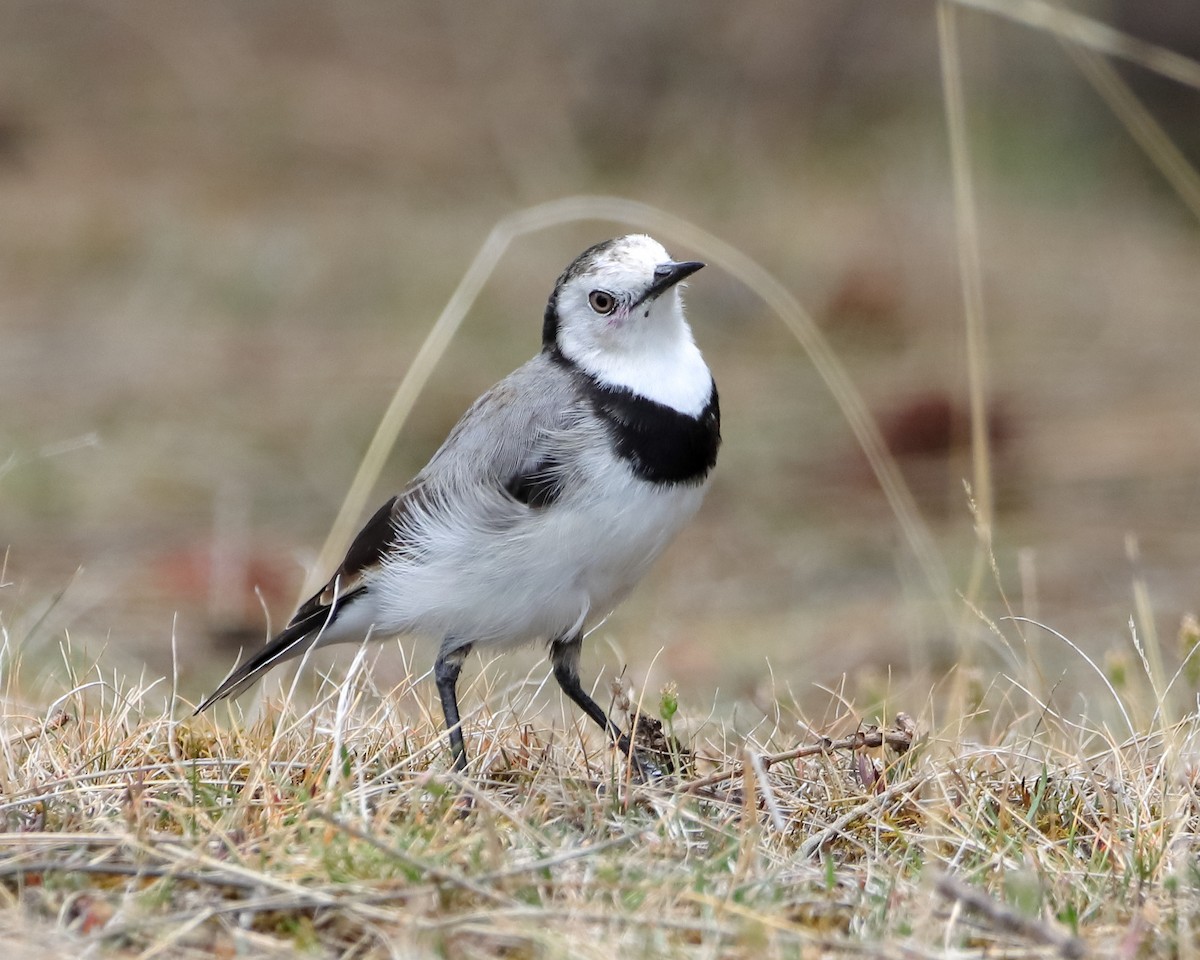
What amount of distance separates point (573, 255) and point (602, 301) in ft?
26.3

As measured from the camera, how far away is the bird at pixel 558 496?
165 inches

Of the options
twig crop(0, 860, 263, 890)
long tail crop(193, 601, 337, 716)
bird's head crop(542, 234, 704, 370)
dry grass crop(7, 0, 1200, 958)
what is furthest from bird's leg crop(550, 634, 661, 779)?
twig crop(0, 860, 263, 890)

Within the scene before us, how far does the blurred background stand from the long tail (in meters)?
0.62

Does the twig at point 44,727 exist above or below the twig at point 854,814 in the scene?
above

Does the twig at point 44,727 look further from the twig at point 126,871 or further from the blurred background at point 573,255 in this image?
the twig at point 126,871

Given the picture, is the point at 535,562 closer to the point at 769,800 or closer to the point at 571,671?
the point at 571,671

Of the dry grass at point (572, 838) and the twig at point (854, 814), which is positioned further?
the twig at point (854, 814)

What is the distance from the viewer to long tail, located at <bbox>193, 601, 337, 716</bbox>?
463cm

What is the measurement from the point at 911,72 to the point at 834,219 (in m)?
2.99

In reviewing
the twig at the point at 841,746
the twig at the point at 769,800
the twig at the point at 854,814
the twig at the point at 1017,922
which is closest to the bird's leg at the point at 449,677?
the twig at the point at 841,746

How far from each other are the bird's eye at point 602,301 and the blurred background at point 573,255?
1246 mm

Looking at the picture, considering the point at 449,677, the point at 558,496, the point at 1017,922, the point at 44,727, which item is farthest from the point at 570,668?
the point at 1017,922

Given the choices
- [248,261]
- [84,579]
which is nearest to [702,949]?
[84,579]

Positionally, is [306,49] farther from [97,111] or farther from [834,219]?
[834,219]
